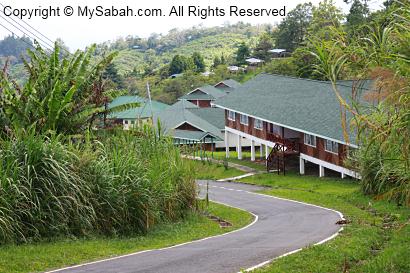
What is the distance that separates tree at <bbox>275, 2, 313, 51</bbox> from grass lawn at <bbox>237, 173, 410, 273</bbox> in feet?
199

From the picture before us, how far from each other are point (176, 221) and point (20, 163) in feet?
19.7

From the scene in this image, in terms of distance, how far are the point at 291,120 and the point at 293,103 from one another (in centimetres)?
378

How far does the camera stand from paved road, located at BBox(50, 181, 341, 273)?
43.0ft

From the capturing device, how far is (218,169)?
45375mm

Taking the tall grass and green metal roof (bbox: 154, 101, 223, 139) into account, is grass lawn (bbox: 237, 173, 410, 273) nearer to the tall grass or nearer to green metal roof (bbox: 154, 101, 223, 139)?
the tall grass

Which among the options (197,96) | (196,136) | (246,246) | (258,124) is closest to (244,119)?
(258,124)

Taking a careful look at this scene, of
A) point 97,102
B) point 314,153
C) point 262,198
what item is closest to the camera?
point 97,102

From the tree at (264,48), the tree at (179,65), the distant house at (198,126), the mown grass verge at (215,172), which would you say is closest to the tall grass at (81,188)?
the mown grass verge at (215,172)

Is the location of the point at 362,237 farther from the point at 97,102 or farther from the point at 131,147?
the point at 97,102

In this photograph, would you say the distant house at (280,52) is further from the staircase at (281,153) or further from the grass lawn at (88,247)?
the grass lawn at (88,247)

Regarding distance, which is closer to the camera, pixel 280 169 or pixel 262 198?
pixel 262 198

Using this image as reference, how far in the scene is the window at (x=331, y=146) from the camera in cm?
3662

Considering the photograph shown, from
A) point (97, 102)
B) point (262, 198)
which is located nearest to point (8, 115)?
point (97, 102)

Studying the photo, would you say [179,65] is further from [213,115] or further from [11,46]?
[11,46]
